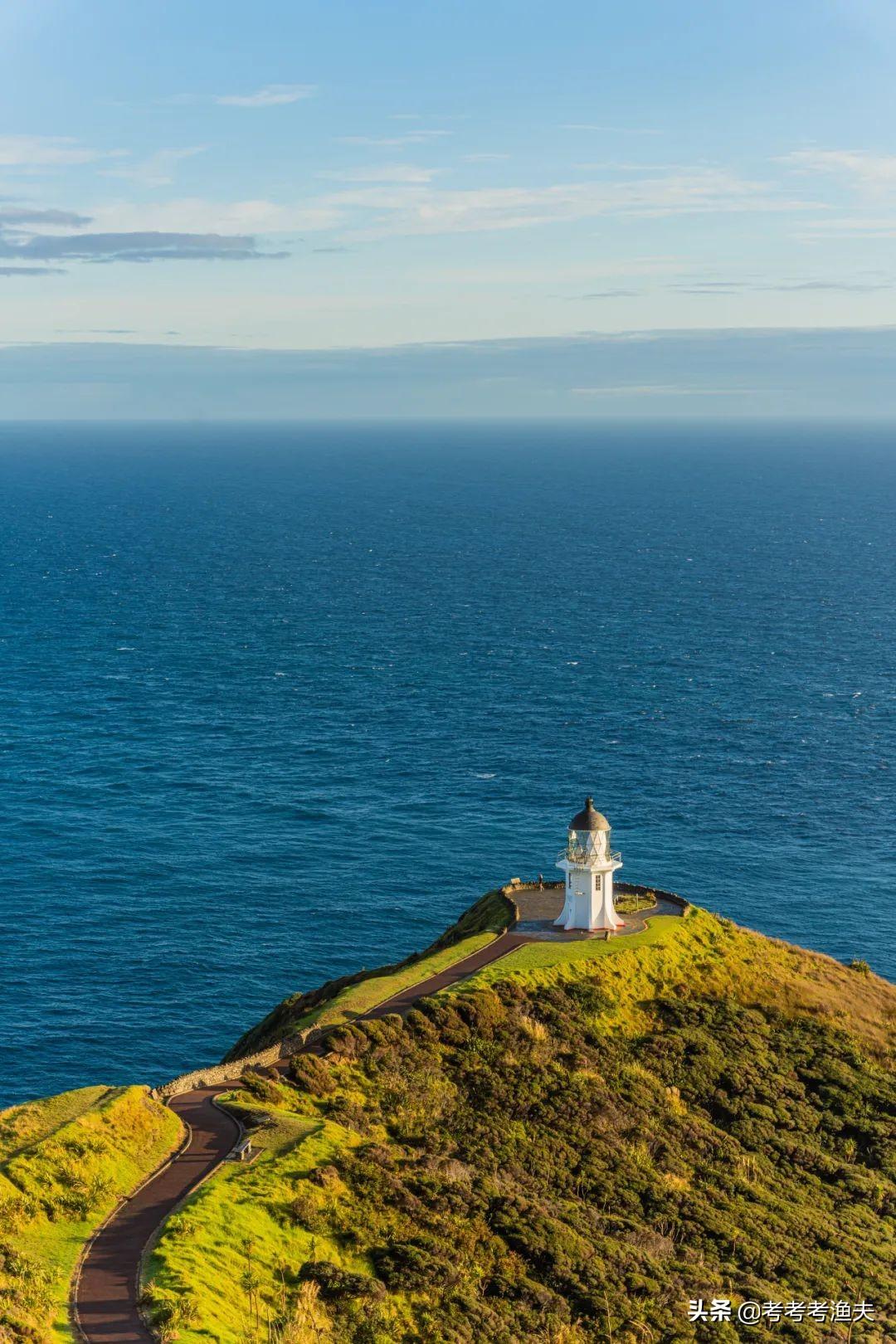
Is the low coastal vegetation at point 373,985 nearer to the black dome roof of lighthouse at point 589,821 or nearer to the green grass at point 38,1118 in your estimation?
the black dome roof of lighthouse at point 589,821

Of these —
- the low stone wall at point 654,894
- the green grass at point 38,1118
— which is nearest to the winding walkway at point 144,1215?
the green grass at point 38,1118

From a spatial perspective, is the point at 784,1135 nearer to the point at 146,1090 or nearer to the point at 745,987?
the point at 745,987

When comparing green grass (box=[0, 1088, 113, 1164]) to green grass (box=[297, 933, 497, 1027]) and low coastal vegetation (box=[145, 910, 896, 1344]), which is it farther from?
green grass (box=[297, 933, 497, 1027])

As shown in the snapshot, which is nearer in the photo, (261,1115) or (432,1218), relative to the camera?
(432,1218)

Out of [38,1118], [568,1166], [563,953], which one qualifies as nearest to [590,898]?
[563,953]

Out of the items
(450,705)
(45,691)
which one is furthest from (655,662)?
(45,691)

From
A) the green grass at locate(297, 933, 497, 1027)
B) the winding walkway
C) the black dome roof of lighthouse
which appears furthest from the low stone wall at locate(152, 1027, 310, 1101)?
the black dome roof of lighthouse
